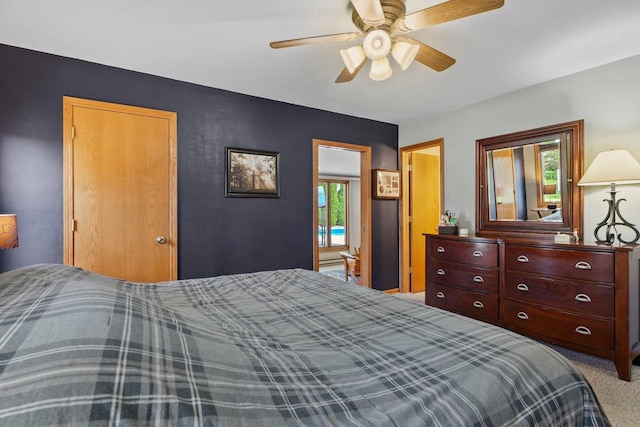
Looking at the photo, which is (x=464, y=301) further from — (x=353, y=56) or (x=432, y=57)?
(x=353, y=56)

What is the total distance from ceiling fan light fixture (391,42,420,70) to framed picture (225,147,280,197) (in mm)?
1923

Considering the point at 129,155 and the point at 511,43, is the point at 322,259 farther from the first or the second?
the point at 511,43

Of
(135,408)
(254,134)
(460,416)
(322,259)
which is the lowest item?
(322,259)

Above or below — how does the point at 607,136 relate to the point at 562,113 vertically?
below

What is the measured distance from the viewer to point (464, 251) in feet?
10.8

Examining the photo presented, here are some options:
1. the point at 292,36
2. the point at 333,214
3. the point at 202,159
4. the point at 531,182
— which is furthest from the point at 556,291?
the point at 333,214

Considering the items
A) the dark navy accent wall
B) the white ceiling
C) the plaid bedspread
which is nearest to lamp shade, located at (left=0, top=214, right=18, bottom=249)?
the dark navy accent wall

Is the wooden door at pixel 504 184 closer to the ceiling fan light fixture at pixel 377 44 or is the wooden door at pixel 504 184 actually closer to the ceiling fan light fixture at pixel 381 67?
the ceiling fan light fixture at pixel 381 67

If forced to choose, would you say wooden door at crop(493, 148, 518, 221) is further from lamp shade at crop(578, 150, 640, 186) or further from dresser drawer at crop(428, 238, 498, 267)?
lamp shade at crop(578, 150, 640, 186)

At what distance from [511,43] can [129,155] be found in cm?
332

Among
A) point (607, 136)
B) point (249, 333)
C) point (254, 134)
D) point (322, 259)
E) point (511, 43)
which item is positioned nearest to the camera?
point (249, 333)

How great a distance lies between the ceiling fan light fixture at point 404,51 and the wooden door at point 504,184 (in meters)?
2.06

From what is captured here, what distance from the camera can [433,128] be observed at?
4.23 metres

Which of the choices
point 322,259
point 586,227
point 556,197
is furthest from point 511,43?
point 322,259
